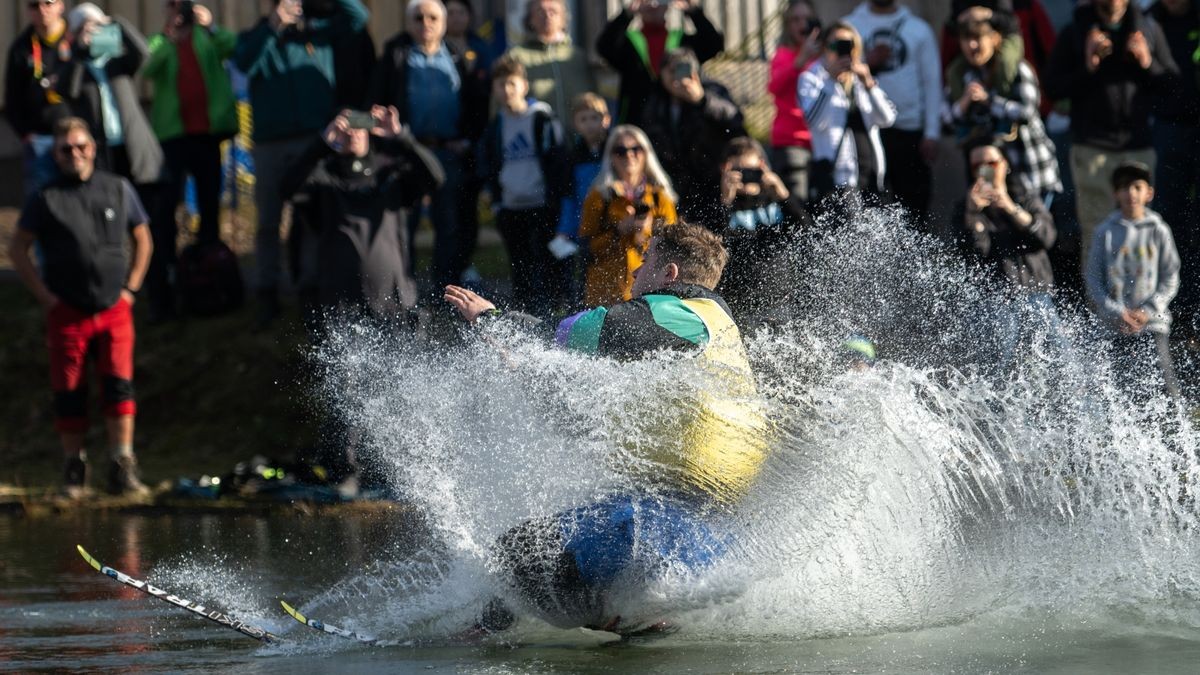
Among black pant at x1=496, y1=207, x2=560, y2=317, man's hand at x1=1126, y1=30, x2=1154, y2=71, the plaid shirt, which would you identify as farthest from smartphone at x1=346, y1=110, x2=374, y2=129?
man's hand at x1=1126, y1=30, x2=1154, y2=71

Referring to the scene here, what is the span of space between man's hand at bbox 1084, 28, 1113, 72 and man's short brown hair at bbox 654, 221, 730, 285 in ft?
17.8

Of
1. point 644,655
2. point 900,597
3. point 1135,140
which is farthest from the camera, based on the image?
point 1135,140

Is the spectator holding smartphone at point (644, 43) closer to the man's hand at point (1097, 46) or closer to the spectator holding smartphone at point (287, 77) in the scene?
the spectator holding smartphone at point (287, 77)

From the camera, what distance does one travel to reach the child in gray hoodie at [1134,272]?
11.4m

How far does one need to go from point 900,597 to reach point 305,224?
644 cm

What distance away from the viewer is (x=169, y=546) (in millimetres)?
10391

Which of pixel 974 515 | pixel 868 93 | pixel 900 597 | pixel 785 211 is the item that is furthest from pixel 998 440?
pixel 868 93

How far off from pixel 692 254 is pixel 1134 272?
4.61 m

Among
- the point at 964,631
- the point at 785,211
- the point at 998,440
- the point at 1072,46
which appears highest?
the point at 1072,46

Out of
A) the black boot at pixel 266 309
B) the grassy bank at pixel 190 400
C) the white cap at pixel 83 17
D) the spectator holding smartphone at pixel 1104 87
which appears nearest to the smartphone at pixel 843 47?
the spectator holding smartphone at pixel 1104 87

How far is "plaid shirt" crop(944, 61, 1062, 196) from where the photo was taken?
Result: 12.1 m

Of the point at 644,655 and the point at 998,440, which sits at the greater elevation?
the point at 998,440

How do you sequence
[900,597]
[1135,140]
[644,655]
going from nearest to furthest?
[644,655], [900,597], [1135,140]

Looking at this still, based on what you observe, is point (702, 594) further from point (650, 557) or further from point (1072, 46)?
point (1072, 46)
